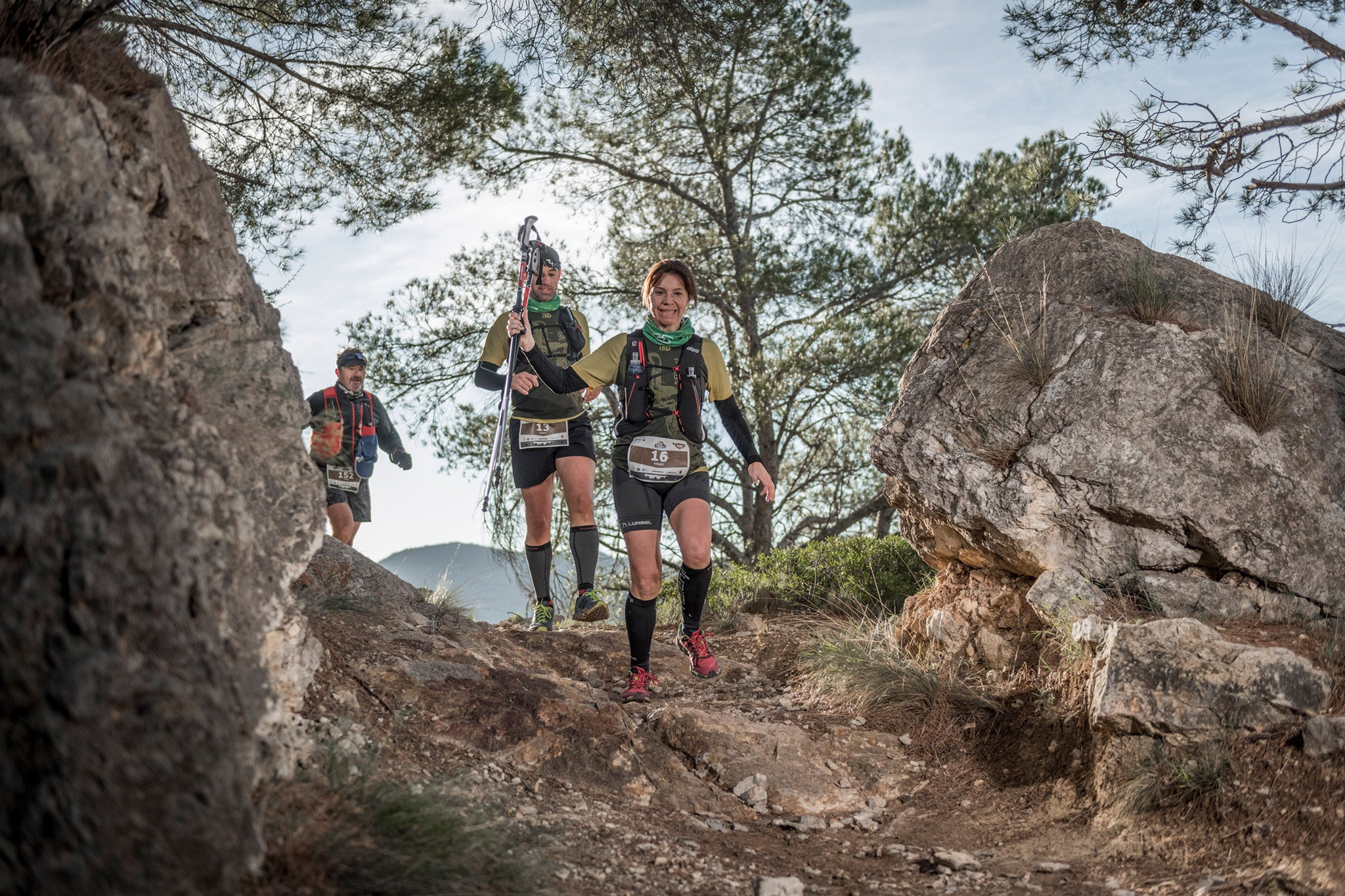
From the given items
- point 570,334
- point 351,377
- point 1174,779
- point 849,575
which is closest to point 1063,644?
point 1174,779

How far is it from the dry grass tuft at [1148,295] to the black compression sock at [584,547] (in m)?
3.82

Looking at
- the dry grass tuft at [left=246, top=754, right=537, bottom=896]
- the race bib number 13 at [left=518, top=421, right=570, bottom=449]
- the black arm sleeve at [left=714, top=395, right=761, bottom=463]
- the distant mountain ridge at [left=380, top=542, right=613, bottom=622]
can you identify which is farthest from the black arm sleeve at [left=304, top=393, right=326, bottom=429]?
the dry grass tuft at [left=246, top=754, right=537, bottom=896]

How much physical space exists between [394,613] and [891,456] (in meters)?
3.00

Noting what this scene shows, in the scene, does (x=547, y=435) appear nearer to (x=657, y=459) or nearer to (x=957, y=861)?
(x=657, y=459)

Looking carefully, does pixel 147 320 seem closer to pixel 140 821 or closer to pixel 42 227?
pixel 42 227

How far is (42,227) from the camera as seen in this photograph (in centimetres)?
245

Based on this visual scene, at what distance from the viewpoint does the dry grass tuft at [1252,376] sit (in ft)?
16.1

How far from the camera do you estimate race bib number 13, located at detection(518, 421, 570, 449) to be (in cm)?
682

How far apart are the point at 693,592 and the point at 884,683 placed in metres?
1.21

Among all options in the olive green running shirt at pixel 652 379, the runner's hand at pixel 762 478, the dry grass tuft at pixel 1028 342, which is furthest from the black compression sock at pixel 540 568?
the dry grass tuft at pixel 1028 342

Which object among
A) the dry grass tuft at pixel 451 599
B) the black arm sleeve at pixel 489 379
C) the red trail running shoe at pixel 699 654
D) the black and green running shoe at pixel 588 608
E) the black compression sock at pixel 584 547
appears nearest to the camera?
the red trail running shoe at pixel 699 654

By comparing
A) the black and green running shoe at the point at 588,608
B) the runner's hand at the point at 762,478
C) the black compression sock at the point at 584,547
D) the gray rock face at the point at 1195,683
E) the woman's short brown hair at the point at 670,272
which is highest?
the woman's short brown hair at the point at 670,272

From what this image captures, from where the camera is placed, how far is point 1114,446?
16.1 ft

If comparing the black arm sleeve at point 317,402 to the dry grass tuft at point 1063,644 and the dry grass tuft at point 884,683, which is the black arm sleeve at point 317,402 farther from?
the dry grass tuft at point 1063,644
